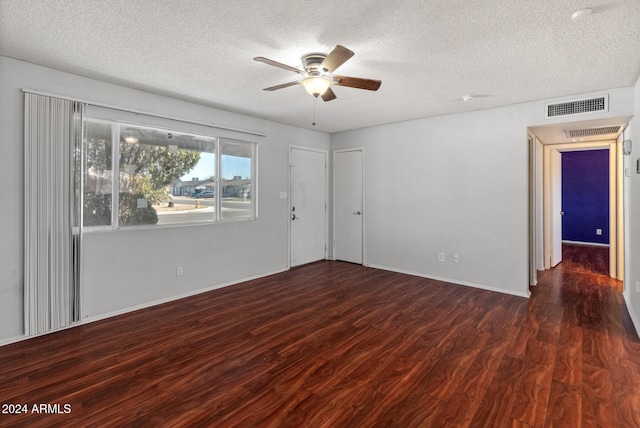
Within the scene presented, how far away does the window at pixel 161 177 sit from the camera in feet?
11.0

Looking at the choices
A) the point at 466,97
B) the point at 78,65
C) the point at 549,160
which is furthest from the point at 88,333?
the point at 549,160

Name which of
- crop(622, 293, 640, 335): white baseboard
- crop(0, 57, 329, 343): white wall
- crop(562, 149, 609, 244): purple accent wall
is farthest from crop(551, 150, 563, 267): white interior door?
crop(0, 57, 329, 343): white wall

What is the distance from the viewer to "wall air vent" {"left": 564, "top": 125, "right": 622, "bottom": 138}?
13.3ft

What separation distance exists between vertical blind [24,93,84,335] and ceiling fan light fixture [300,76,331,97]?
230 centimetres

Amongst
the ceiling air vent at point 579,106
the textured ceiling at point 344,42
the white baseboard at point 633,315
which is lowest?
the white baseboard at point 633,315

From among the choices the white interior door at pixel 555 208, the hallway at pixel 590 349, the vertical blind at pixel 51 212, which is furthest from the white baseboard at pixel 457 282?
the vertical blind at pixel 51 212

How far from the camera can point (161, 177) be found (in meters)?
3.87

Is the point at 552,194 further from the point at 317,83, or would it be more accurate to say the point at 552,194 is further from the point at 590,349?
the point at 317,83

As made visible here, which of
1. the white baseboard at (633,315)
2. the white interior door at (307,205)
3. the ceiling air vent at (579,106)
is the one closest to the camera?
the white baseboard at (633,315)

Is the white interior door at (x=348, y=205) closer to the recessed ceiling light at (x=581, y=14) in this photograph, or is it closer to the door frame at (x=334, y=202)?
the door frame at (x=334, y=202)

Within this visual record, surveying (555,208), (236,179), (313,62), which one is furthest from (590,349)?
(236,179)

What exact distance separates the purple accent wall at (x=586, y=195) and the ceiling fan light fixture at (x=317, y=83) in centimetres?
824

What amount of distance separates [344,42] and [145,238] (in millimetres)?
2991

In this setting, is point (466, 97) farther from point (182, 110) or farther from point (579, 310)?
point (182, 110)
